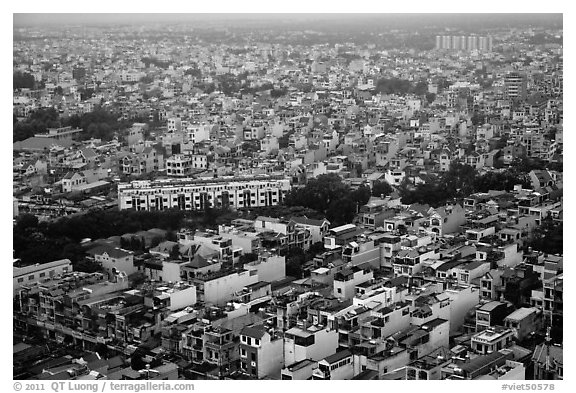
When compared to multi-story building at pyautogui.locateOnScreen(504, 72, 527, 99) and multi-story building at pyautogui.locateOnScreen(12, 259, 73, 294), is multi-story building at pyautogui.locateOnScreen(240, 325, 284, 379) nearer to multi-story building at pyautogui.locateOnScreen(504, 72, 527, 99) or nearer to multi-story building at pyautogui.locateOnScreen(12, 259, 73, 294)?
multi-story building at pyautogui.locateOnScreen(12, 259, 73, 294)

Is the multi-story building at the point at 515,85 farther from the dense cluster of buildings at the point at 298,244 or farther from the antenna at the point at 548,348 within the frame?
the antenna at the point at 548,348

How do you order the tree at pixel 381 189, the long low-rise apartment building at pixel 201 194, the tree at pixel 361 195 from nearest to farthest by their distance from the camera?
the tree at pixel 361 195 → the long low-rise apartment building at pixel 201 194 → the tree at pixel 381 189

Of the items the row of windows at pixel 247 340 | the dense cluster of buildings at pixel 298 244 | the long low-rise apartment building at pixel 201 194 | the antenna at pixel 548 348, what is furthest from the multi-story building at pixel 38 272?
the antenna at pixel 548 348

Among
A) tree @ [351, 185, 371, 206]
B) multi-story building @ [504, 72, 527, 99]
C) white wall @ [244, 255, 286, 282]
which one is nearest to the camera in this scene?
white wall @ [244, 255, 286, 282]

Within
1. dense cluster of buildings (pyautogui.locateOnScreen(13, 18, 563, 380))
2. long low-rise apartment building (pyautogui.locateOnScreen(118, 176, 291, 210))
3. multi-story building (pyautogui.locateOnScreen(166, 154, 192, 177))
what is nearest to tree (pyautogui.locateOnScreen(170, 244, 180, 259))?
dense cluster of buildings (pyautogui.locateOnScreen(13, 18, 563, 380))

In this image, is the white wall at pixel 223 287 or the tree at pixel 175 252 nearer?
the white wall at pixel 223 287

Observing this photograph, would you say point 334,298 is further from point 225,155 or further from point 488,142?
point 488,142

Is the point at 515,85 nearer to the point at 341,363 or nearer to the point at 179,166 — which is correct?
the point at 179,166
